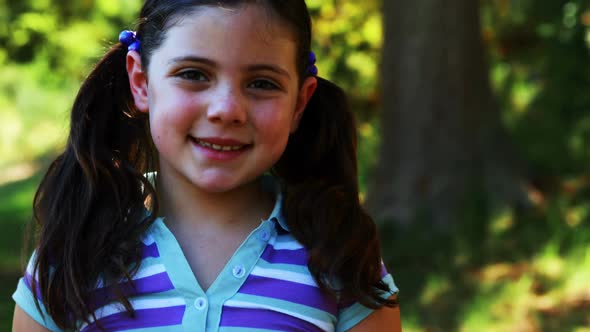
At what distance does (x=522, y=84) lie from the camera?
8.27 m

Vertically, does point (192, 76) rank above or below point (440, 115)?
below

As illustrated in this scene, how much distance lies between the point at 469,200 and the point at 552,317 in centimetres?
138

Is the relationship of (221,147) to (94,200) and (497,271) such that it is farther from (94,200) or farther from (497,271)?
(497,271)

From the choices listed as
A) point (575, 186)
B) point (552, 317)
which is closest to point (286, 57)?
point (552, 317)

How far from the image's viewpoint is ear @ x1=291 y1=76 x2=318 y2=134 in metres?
2.28

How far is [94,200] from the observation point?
2266 mm

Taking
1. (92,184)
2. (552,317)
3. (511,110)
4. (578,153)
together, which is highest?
(511,110)

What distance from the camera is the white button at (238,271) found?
211cm

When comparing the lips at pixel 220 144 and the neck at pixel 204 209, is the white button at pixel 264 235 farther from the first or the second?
the lips at pixel 220 144

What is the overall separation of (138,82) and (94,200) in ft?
1.02

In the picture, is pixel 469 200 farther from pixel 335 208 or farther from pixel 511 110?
pixel 335 208

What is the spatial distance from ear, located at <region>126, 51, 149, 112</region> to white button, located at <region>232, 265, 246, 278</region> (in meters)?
0.45

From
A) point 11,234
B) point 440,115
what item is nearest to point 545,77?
point 440,115

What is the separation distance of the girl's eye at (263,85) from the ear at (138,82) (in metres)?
0.29
